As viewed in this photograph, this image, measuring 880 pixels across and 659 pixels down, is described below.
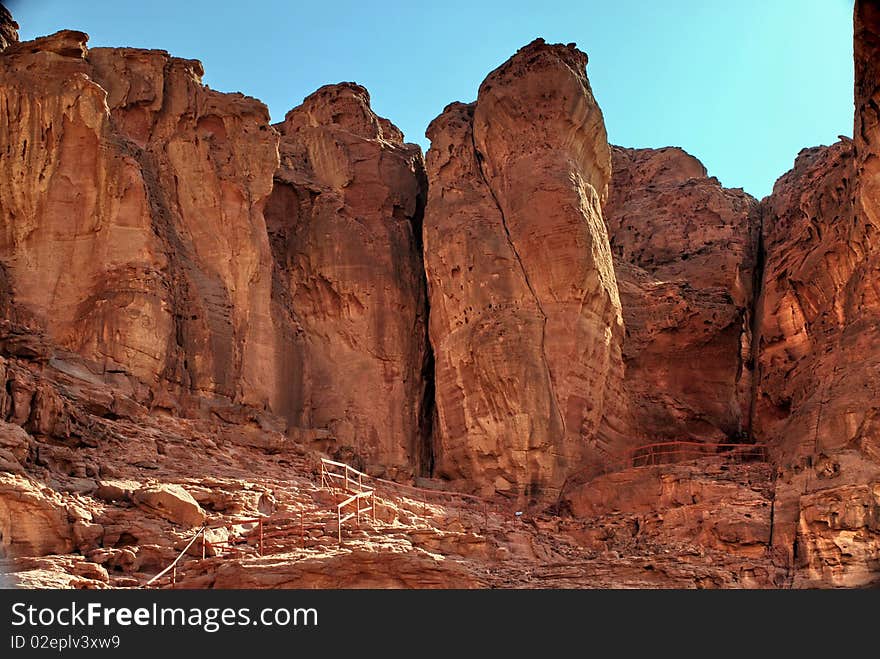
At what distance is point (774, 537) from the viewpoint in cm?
3453

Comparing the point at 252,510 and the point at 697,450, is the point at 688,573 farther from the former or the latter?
the point at 697,450

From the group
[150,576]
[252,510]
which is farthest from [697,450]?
[150,576]

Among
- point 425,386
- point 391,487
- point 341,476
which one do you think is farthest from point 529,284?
point 341,476

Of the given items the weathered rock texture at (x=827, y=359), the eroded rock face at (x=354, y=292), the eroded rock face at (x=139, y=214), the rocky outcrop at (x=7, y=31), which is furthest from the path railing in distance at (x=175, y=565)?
the rocky outcrop at (x=7, y=31)

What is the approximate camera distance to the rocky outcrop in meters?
42.1

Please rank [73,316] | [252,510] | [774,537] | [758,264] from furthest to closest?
[758,264] < [73,316] < [774,537] < [252,510]

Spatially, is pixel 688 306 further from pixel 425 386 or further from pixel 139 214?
pixel 139 214

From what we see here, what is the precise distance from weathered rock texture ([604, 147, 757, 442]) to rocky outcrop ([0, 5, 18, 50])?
17830mm

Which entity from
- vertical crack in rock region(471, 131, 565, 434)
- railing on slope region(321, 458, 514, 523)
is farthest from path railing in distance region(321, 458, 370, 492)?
vertical crack in rock region(471, 131, 565, 434)

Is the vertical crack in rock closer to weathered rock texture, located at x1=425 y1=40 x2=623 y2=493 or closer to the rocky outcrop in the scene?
weathered rock texture, located at x1=425 y1=40 x2=623 y2=493

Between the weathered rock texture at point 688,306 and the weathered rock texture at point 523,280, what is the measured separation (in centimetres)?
188

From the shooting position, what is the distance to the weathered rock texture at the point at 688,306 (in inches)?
1769
